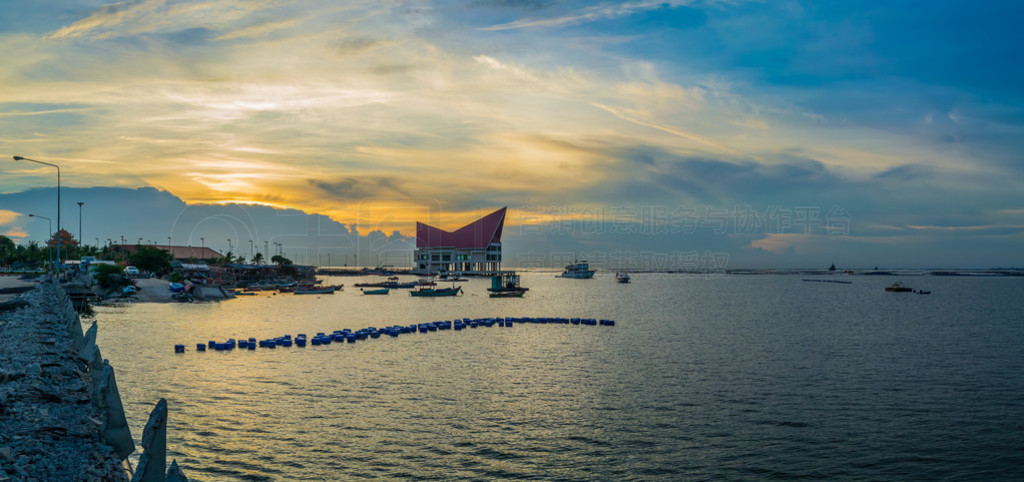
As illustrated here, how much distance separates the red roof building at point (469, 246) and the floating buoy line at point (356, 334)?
456 feet

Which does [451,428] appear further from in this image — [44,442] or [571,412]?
[44,442]

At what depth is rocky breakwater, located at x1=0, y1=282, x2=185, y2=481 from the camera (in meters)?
10.7

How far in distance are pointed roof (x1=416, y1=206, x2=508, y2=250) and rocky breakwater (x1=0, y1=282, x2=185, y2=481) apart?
166784 millimetres

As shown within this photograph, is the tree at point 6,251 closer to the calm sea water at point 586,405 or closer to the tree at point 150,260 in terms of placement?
the tree at point 150,260

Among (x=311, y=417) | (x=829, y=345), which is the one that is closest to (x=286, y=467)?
(x=311, y=417)

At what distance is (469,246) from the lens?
19275 cm

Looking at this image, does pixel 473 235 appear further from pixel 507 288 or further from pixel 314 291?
pixel 507 288

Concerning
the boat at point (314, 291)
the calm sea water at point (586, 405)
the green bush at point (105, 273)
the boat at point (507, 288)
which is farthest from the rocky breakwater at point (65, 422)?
the boat at point (314, 291)

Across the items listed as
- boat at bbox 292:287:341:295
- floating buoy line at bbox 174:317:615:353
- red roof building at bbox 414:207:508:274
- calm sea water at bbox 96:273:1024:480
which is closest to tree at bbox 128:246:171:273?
boat at bbox 292:287:341:295

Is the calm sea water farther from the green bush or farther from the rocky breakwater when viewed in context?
the green bush

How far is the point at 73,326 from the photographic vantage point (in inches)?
1030

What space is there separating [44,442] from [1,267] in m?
138

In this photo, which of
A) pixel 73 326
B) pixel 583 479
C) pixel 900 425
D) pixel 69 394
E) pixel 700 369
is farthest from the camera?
pixel 700 369

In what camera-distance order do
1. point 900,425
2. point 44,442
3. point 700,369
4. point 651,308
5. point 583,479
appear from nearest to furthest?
point 44,442 → point 583,479 → point 900,425 → point 700,369 → point 651,308
